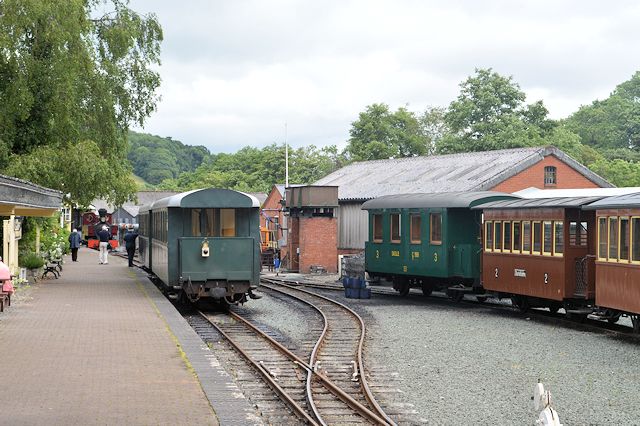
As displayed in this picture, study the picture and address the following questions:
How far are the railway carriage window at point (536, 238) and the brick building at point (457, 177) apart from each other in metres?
17.1

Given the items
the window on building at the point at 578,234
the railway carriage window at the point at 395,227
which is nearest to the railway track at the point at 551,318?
the window on building at the point at 578,234

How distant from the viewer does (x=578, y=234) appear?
64.6ft

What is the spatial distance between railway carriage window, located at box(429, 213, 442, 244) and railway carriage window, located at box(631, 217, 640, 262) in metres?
8.27

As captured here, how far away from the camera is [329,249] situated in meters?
41.9

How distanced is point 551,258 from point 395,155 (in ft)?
186

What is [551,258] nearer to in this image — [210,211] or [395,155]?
[210,211]

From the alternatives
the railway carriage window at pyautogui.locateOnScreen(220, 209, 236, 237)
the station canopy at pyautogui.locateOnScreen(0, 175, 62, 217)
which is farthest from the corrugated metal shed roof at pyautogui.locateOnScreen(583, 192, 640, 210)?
the station canopy at pyautogui.locateOnScreen(0, 175, 62, 217)

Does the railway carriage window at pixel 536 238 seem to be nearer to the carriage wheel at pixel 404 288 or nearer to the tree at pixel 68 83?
the carriage wheel at pixel 404 288

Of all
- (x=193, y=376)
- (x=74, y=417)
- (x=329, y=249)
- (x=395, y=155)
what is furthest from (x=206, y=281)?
(x=395, y=155)

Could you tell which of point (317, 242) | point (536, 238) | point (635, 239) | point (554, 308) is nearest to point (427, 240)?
point (554, 308)

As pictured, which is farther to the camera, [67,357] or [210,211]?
[210,211]

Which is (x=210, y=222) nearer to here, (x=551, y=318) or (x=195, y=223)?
(x=195, y=223)

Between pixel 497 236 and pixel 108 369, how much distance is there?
1259 cm

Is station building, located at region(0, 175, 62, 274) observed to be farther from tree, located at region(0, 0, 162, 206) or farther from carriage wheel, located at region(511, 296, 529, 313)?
carriage wheel, located at region(511, 296, 529, 313)
